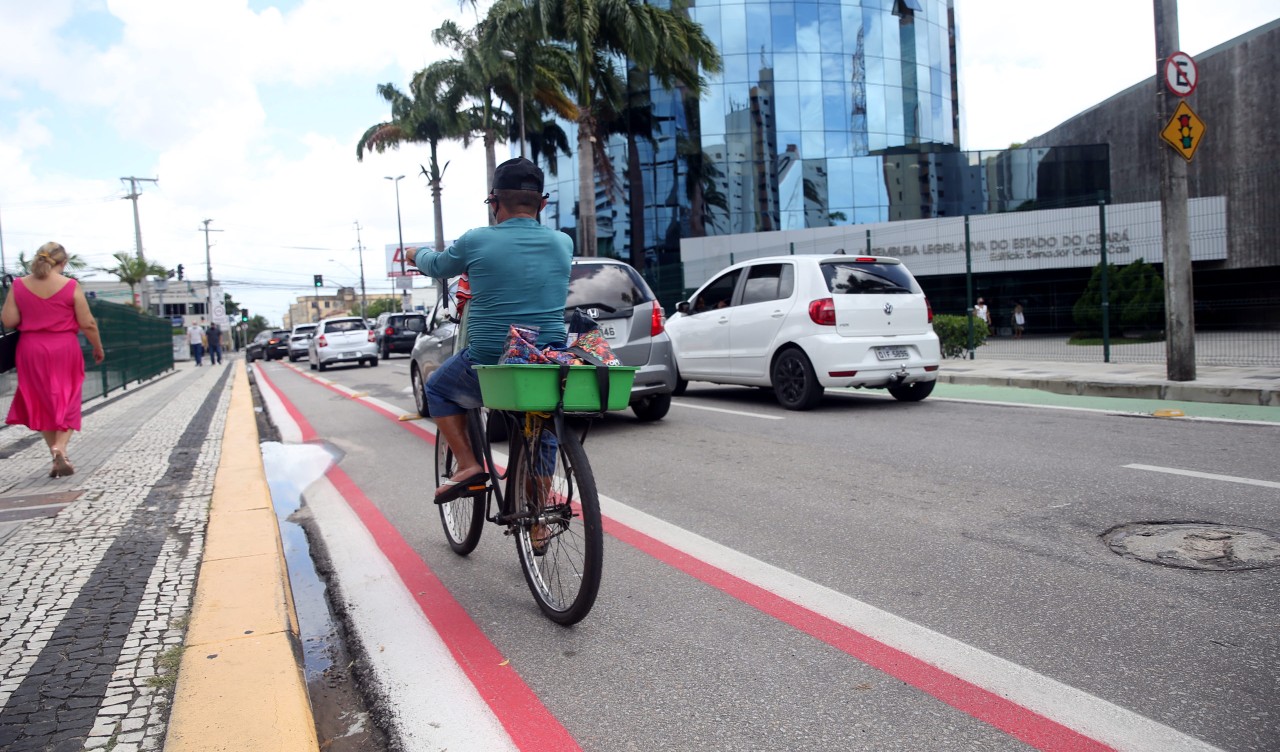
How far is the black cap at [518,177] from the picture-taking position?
3828 millimetres

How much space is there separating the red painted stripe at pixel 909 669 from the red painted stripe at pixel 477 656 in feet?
3.50

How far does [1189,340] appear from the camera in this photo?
10.2 meters

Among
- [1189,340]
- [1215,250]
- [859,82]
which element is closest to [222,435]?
[1189,340]

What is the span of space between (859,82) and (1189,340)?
3117 centimetres

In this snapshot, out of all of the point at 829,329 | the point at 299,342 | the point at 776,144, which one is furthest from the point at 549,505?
the point at 299,342

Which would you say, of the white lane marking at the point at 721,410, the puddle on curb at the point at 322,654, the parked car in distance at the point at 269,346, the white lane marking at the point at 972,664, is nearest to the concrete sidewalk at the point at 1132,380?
the white lane marking at the point at 721,410

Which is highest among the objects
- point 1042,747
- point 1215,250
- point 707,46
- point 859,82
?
point 859,82

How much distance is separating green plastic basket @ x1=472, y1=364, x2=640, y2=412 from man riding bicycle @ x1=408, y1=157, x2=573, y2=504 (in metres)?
0.40

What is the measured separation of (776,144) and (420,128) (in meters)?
14.7

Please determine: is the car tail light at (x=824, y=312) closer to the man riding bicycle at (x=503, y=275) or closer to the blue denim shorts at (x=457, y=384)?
the man riding bicycle at (x=503, y=275)

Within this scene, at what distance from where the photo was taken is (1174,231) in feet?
34.1

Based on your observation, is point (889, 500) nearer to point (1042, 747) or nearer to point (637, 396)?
point (1042, 747)

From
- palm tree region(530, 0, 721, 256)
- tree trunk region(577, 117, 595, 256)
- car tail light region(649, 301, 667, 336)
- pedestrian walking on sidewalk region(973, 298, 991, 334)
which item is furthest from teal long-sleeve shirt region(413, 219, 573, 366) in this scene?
tree trunk region(577, 117, 595, 256)

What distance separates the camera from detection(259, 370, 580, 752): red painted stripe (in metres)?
2.67
